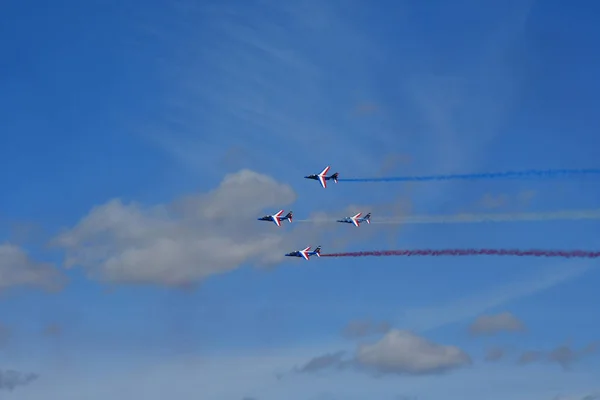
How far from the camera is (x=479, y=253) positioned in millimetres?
170875

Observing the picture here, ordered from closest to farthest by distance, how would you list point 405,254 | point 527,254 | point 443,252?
1. point 527,254
2. point 443,252
3. point 405,254

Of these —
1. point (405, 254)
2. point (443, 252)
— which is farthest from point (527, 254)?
point (405, 254)

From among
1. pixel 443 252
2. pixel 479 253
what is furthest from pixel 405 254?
pixel 479 253

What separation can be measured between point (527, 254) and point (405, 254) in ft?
131

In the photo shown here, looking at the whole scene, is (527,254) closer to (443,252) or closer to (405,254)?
(443,252)

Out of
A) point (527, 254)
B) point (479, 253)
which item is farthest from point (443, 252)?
point (527, 254)

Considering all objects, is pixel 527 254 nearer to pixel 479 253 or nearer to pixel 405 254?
pixel 479 253

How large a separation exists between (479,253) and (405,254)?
28205mm

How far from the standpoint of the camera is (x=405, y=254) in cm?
19625

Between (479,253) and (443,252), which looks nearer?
(479,253)

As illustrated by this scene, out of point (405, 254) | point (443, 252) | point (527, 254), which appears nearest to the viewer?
point (527, 254)

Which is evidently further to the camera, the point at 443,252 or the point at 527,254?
the point at 443,252

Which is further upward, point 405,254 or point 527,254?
point 405,254

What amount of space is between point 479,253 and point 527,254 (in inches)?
468
